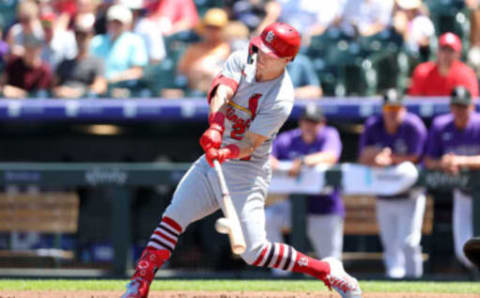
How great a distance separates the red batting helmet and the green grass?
206 cm

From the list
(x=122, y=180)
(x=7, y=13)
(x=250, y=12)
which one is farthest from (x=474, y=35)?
(x=7, y=13)

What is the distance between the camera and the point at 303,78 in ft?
27.3

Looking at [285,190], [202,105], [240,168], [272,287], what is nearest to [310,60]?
[202,105]

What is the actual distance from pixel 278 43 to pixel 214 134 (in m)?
0.57

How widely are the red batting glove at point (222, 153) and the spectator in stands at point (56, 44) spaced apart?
16.7 feet

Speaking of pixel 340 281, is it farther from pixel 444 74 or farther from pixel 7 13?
pixel 7 13

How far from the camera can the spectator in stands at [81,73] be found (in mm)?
8672

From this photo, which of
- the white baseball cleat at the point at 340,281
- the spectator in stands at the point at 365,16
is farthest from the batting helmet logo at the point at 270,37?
the spectator in stands at the point at 365,16

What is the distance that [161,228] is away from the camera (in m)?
4.67

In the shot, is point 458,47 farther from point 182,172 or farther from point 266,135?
point 266,135

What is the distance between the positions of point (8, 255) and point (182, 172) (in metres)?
1.83

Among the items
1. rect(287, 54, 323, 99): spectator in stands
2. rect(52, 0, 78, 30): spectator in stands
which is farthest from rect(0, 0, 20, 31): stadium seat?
rect(287, 54, 323, 99): spectator in stands

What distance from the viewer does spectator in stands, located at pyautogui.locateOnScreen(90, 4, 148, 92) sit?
8914 mm

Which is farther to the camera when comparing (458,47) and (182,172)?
(458,47)
